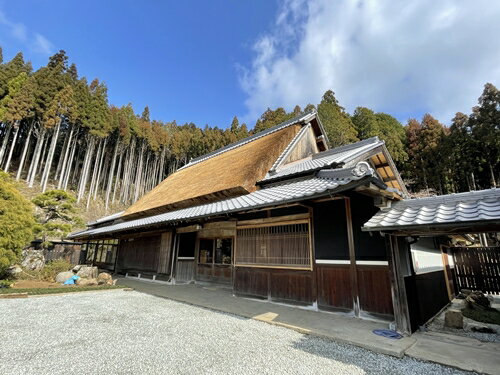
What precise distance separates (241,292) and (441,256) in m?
5.54

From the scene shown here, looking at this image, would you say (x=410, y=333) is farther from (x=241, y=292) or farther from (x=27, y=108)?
(x=27, y=108)

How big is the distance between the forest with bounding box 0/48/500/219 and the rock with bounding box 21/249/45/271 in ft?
45.1

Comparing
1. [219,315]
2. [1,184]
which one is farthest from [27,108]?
[219,315]

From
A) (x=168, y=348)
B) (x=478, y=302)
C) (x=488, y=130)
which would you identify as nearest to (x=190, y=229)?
(x=168, y=348)

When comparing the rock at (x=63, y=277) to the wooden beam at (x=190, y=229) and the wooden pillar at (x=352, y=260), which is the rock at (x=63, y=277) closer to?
the wooden beam at (x=190, y=229)

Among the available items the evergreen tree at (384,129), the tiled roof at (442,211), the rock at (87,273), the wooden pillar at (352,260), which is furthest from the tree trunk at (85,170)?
the tiled roof at (442,211)

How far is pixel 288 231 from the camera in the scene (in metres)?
5.69

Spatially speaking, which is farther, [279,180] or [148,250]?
[148,250]

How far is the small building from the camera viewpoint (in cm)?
418

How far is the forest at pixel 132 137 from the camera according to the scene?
17578mm

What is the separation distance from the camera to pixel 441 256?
6629 mm

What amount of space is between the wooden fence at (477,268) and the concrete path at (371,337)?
6.58m

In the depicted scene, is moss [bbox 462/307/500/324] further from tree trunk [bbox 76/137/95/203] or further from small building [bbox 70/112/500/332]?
tree trunk [bbox 76/137/95/203]

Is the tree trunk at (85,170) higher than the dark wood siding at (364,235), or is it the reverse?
the tree trunk at (85,170)
